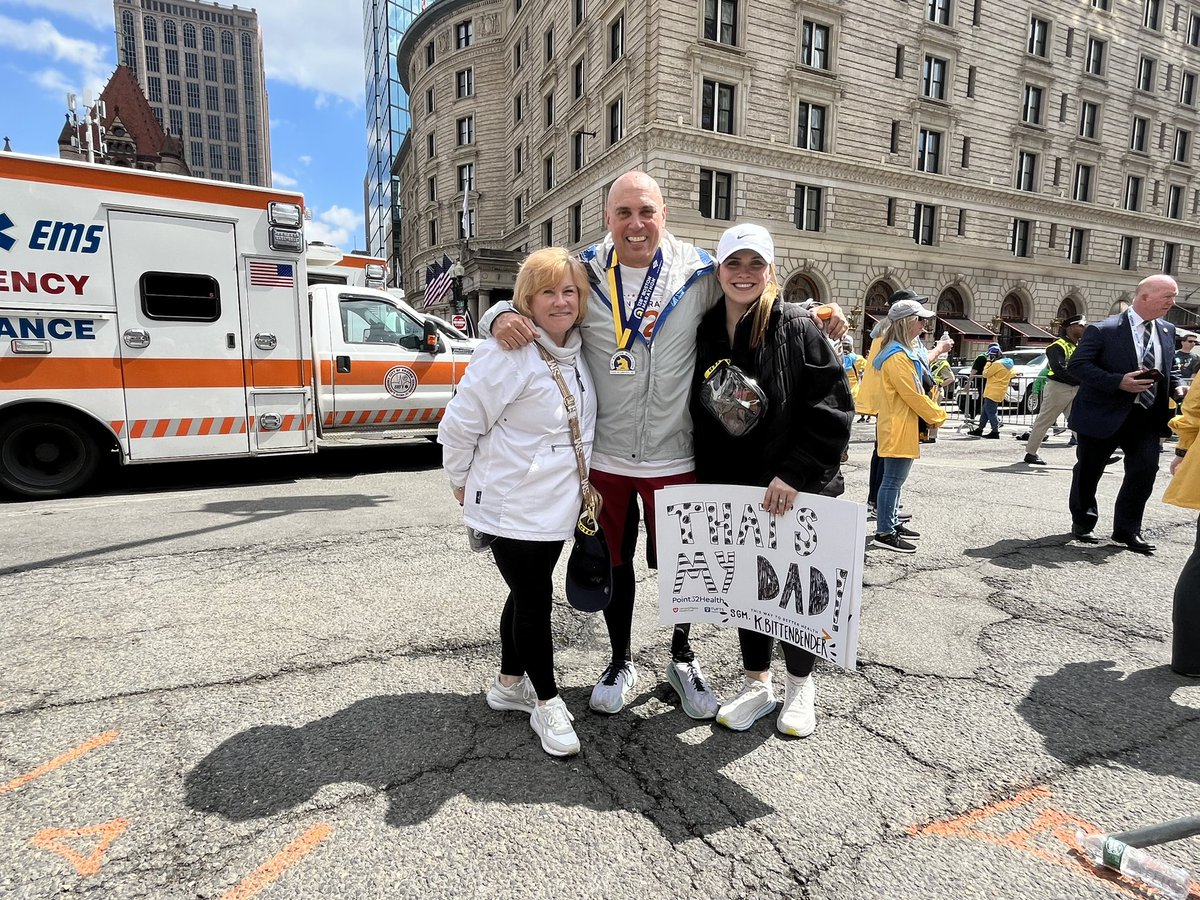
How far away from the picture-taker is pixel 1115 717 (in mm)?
2686

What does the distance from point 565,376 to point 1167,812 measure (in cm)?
240

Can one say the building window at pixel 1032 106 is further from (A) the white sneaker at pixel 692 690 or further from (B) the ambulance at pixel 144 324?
(A) the white sneaker at pixel 692 690

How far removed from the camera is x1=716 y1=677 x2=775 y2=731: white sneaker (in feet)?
8.41

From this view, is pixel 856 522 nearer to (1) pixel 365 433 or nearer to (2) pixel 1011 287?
(1) pixel 365 433

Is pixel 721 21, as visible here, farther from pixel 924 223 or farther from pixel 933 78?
pixel 924 223

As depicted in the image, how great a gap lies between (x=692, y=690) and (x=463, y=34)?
51.0 meters

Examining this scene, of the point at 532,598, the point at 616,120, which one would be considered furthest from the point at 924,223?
the point at 532,598

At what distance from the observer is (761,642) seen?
2664 millimetres

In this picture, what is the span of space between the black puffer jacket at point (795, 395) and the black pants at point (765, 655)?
0.66m

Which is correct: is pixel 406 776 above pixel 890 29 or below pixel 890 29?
below

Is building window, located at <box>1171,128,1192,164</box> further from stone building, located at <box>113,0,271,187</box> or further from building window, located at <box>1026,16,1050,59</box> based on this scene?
stone building, located at <box>113,0,271,187</box>

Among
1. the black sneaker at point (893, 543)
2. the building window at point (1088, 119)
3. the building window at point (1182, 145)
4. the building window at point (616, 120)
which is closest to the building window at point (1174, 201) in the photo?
the building window at point (1182, 145)

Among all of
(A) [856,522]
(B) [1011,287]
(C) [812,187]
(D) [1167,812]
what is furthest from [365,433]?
(B) [1011,287]

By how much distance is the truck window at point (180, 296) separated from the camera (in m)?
6.62
